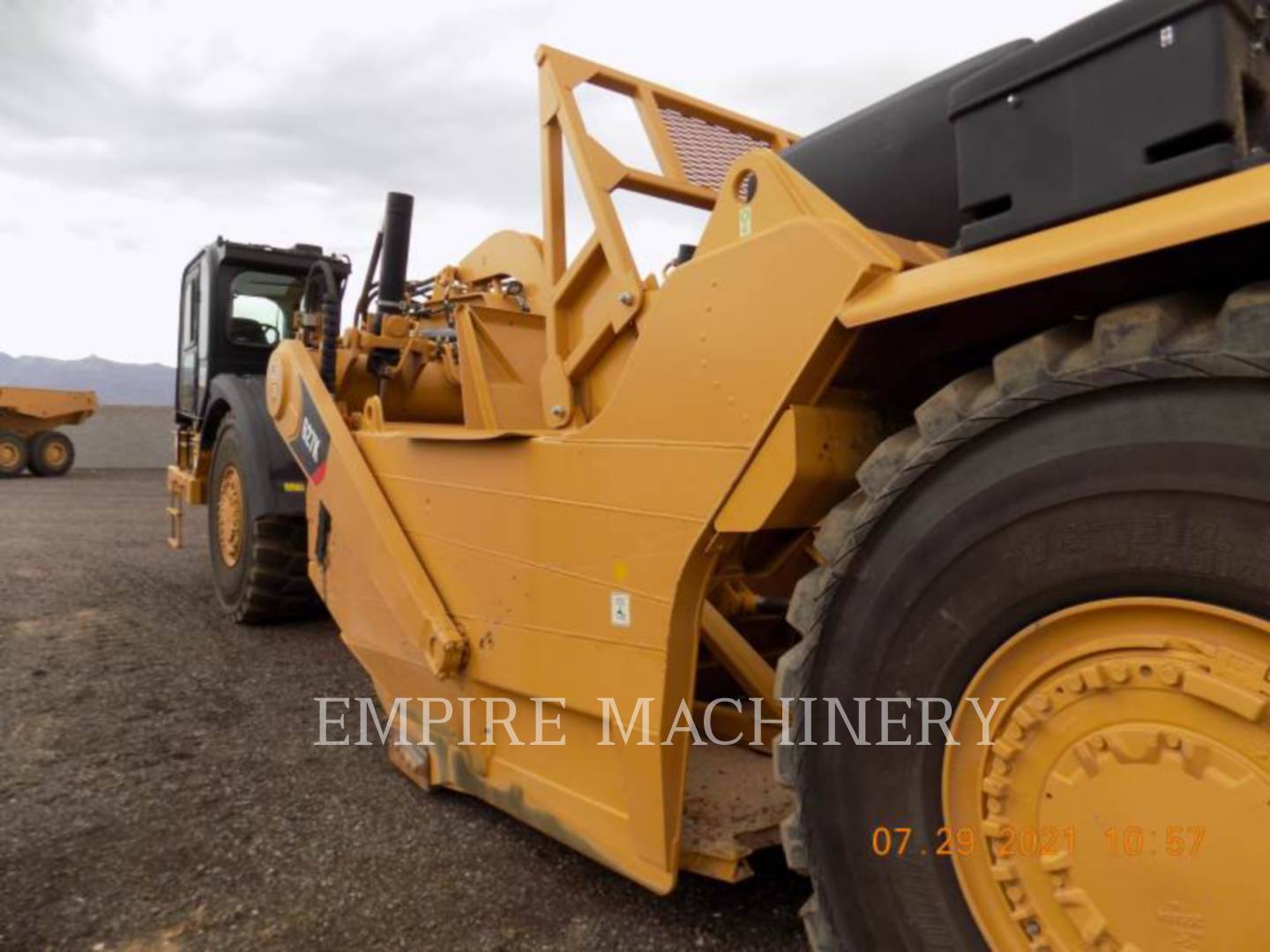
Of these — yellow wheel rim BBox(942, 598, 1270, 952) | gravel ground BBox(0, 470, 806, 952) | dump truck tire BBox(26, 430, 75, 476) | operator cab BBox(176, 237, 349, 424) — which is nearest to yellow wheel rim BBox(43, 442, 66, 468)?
dump truck tire BBox(26, 430, 75, 476)

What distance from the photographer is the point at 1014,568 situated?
1.27 m

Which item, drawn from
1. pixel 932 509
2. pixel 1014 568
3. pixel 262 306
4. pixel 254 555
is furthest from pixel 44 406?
pixel 1014 568

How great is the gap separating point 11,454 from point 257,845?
22.0 meters

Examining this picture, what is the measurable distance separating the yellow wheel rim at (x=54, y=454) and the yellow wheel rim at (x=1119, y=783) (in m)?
24.3

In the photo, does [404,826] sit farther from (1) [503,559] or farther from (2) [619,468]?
(2) [619,468]

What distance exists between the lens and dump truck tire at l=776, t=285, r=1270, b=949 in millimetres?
1083

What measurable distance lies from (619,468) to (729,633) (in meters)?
0.94

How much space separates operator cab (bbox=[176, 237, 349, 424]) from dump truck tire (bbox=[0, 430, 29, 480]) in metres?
17.0

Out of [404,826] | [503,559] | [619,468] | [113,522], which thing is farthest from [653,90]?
[113,522]

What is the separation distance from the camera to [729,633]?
2721 millimetres

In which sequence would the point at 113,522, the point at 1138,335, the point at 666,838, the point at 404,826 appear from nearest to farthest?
the point at 1138,335 → the point at 666,838 → the point at 404,826 → the point at 113,522

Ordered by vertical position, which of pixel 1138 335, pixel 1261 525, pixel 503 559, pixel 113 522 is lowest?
pixel 113 522

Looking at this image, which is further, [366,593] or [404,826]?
[366,593]
